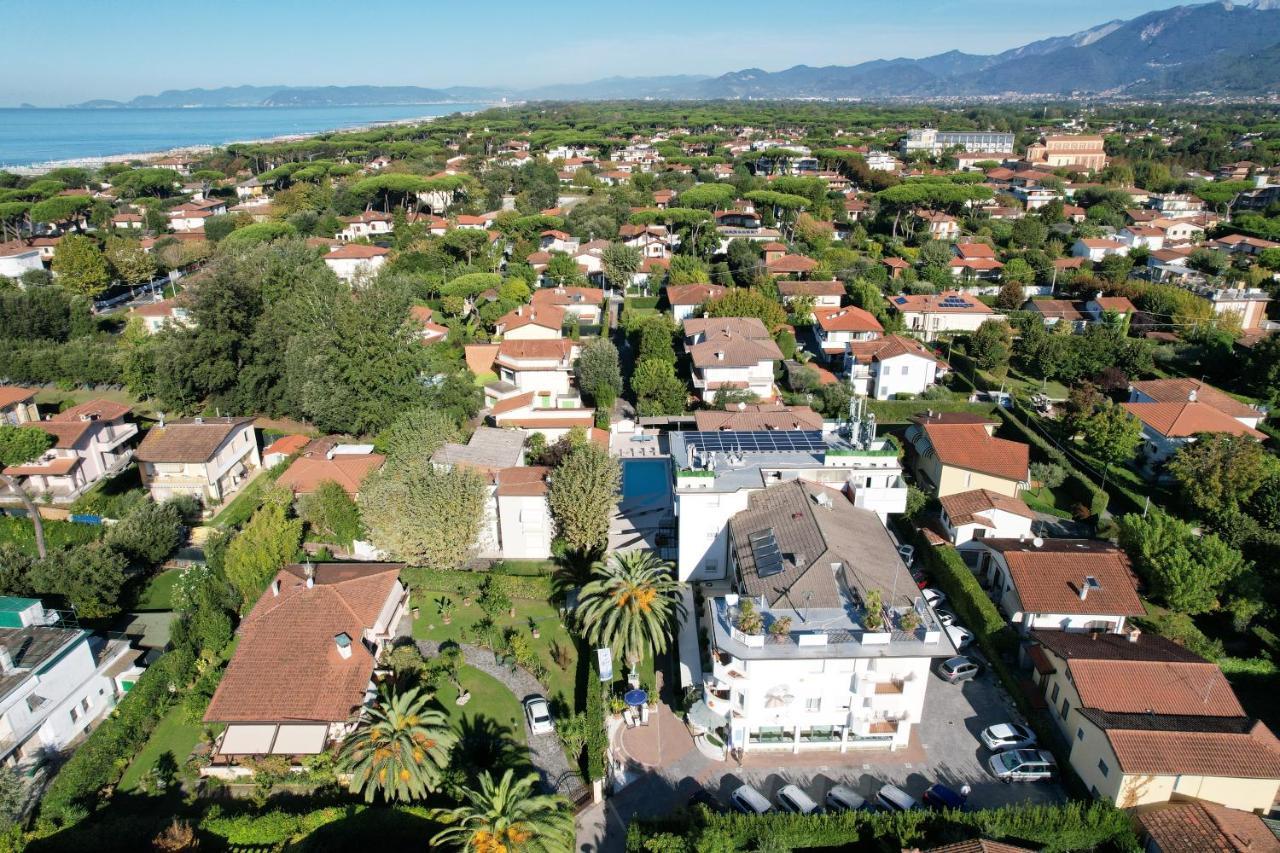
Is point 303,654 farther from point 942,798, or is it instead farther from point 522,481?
Result: point 942,798

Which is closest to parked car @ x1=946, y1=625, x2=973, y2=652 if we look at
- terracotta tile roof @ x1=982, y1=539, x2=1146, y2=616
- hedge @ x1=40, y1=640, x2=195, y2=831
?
terracotta tile roof @ x1=982, y1=539, x2=1146, y2=616

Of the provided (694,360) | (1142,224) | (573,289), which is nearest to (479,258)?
(573,289)

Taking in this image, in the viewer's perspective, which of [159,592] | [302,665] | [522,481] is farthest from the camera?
[522,481]

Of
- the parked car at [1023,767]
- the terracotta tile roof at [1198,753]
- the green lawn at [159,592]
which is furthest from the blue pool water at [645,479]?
the terracotta tile roof at [1198,753]

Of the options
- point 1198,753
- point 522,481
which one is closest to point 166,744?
point 522,481

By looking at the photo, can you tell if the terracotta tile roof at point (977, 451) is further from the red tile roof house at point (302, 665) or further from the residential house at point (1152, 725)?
the red tile roof house at point (302, 665)
